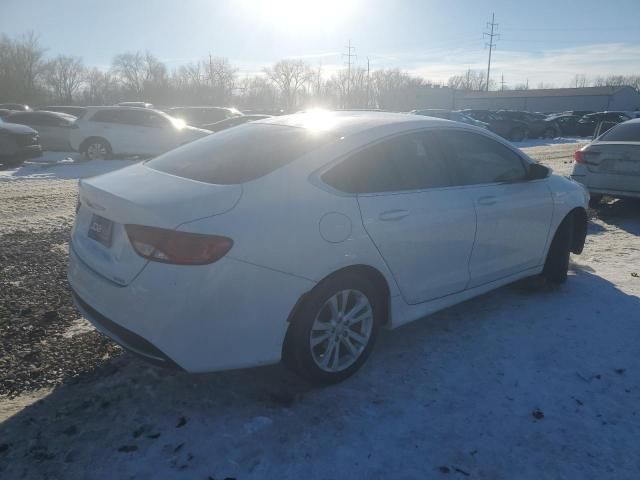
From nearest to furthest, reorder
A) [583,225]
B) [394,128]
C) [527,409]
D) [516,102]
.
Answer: [527,409]
[394,128]
[583,225]
[516,102]

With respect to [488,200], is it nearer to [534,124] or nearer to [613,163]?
[613,163]

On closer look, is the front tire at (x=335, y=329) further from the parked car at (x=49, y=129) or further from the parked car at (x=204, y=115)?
the parked car at (x=204, y=115)

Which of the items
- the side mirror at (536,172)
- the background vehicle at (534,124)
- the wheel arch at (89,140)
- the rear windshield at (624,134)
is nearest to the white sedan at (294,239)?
the side mirror at (536,172)

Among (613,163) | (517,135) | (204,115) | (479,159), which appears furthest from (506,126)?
(479,159)

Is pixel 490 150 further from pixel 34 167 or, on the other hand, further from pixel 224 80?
pixel 224 80

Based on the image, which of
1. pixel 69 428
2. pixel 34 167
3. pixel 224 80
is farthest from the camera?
pixel 224 80

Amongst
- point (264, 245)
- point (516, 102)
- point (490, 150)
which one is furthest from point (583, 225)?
point (516, 102)

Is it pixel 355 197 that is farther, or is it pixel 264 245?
pixel 355 197

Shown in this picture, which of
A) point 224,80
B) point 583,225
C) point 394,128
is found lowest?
point 583,225

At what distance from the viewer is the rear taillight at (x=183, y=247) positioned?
2.35 metres

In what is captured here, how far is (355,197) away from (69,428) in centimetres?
200

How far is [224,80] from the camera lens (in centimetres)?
9625

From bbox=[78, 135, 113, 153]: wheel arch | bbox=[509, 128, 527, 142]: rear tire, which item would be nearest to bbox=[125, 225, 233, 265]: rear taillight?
bbox=[78, 135, 113, 153]: wheel arch

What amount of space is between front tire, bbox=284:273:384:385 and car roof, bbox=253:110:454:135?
105cm
